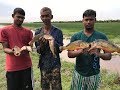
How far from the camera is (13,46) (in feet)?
20.3

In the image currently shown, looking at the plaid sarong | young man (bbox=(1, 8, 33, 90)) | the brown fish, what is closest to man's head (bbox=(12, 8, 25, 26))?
young man (bbox=(1, 8, 33, 90))

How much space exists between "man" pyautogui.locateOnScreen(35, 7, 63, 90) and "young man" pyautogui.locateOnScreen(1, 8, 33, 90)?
0.30 metres

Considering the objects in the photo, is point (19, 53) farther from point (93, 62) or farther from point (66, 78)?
point (66, 78)

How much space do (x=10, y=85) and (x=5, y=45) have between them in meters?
0.77

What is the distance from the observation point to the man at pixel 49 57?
5965mm

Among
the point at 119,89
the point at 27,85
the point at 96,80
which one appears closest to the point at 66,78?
the point at 119,89

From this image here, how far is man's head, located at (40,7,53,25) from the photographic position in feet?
19.5

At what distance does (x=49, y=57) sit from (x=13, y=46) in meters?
0.71

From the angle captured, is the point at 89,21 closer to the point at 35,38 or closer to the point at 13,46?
the point at 35,38

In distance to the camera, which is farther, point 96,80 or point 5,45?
point 5,45

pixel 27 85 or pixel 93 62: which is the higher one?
pixel 93 62

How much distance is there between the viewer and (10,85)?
630 centimetres

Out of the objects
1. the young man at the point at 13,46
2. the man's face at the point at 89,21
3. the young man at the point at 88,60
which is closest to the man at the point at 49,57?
the young man at the point at 13,46

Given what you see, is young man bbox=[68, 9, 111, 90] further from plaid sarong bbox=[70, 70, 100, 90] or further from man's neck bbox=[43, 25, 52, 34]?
man's neck bbox=[43, 25, 52, 34]
